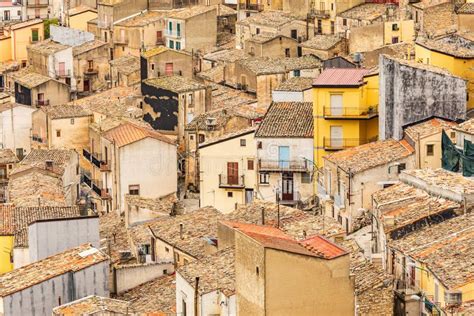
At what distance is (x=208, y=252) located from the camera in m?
46.9

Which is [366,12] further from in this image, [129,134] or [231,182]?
[231,182]

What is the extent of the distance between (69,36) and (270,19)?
540 inches

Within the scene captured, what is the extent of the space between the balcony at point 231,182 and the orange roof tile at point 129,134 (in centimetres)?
402

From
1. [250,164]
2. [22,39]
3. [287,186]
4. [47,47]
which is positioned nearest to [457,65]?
[287,186]

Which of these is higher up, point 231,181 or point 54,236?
point 54,236

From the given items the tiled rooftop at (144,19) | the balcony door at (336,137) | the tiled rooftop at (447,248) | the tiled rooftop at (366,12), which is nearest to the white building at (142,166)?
the balcony door at (336,137)

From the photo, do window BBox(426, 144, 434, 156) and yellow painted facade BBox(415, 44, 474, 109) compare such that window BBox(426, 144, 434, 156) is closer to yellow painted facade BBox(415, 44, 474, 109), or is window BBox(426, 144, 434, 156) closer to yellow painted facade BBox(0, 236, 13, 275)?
yellow painted facade BBox(415, 44, 474, 109)

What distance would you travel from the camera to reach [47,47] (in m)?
89.0

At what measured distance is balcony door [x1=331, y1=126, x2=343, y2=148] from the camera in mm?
57062

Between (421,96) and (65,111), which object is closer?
(421,96)

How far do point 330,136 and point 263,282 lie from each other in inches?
877

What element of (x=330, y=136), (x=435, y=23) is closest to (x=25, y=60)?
(x=435, y=23)

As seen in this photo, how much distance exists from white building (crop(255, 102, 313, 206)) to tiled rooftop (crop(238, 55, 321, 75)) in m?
14.4

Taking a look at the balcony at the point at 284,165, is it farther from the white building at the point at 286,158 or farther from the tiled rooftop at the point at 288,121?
the tiled rooftop at the point at 288,121
